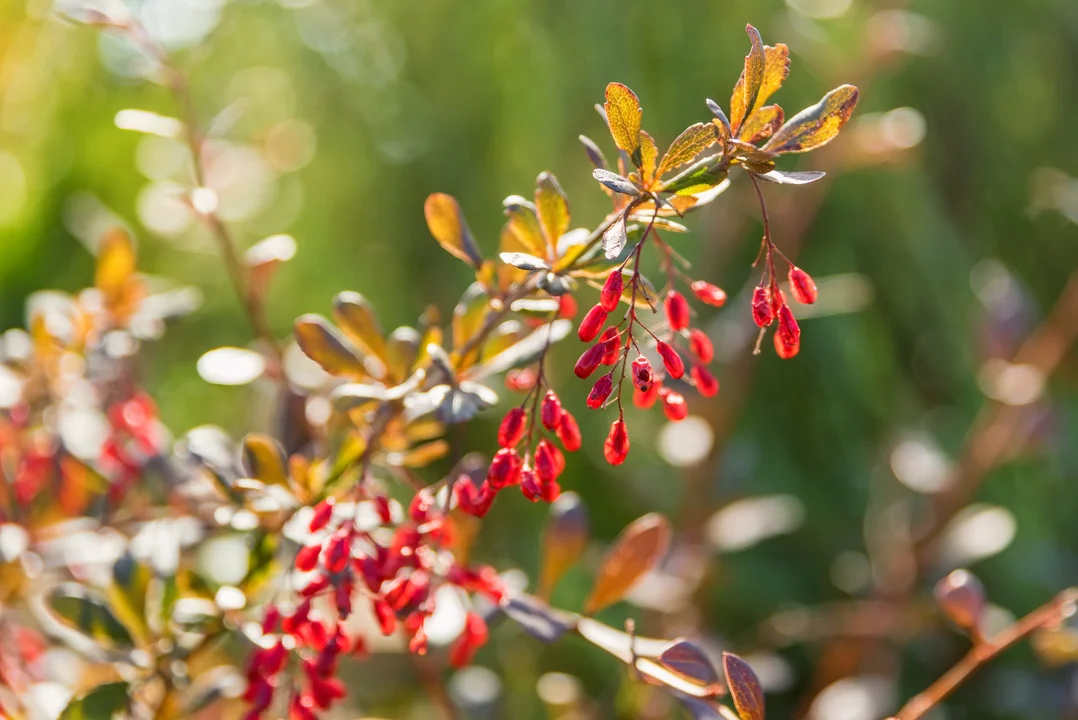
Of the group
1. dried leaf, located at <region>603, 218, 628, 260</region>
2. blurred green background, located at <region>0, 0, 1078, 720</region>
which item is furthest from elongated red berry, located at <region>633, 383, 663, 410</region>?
blurred green background, located at <region>0, 0, 1078, 720</region>

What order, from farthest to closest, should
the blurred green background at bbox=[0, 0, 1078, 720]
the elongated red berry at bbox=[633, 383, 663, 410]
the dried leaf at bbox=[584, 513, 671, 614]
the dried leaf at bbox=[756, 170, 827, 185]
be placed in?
the blurred green background at bbox=[0, 0, 1078, 720]
the dried leaf at bbox=[584, 513, 671, 614]
the elongated red berry at bbox=[633, 383, 663, 410]
the dried leaf at bbox=[756, 170, 827, 185]

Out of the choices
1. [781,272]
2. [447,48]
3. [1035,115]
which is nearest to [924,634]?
[781,272]

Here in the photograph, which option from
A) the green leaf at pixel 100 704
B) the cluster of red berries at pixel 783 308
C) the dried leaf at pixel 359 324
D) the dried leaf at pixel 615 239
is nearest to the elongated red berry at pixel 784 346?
the cluster of red berries at pixel 783 308

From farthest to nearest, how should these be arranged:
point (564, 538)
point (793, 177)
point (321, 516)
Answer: point (564, 538)
point (321, 516)
point (793, 177)

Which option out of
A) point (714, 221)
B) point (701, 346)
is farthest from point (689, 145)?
point (714, 221)

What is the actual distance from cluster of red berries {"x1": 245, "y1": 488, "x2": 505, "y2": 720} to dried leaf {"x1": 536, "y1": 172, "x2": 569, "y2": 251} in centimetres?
15

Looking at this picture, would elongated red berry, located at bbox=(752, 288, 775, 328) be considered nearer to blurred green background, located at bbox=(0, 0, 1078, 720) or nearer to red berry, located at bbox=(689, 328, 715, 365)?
red berry, located at bbox=(689, 328, 715, 365)

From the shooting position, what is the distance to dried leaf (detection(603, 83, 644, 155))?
0.39 meters

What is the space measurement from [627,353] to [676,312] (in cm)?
5

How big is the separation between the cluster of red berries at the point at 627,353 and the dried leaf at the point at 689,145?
5cm

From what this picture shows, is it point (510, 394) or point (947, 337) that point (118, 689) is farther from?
point (947, 337)

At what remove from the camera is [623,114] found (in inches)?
15.6

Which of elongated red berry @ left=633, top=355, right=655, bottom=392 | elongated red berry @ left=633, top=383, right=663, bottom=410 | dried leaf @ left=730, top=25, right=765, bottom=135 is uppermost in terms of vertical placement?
dried leaf @ left=730, top=25, right=765, bottom=135

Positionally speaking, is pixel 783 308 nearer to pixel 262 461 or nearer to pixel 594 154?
pixel 594 154
